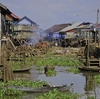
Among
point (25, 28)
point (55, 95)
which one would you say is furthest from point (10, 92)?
point (25, 28)

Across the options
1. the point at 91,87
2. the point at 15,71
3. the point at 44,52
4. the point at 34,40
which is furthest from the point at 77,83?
the point at 34,40

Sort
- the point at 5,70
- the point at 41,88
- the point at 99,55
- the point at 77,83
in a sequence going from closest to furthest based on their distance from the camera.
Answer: the point at 41,88 < the point at 5,70 < the point at 77,83 < the point at 99,55

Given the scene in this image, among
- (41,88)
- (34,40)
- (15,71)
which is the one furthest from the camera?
(34,40)

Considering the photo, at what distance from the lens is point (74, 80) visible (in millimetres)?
22438

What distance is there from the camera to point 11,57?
3338 cm

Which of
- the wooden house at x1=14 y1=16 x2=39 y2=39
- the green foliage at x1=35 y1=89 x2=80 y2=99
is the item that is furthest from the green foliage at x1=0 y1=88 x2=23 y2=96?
the wooden house at x1=14 y1=16 x2=39 y2=39

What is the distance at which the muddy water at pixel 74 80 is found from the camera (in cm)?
1781

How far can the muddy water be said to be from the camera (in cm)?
1781

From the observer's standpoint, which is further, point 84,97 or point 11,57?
point 11,57

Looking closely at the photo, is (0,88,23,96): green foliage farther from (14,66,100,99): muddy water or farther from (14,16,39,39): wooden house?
(14,16,39,39): wooden house

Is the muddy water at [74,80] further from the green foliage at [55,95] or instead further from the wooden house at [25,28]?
the wooden house at [25,28]

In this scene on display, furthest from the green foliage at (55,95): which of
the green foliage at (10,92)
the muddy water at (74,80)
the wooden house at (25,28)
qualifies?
the wooden house at (25,28)

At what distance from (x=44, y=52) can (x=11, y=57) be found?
42.1 feet

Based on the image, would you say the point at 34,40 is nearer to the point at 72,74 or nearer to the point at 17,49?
the point at 17,49
